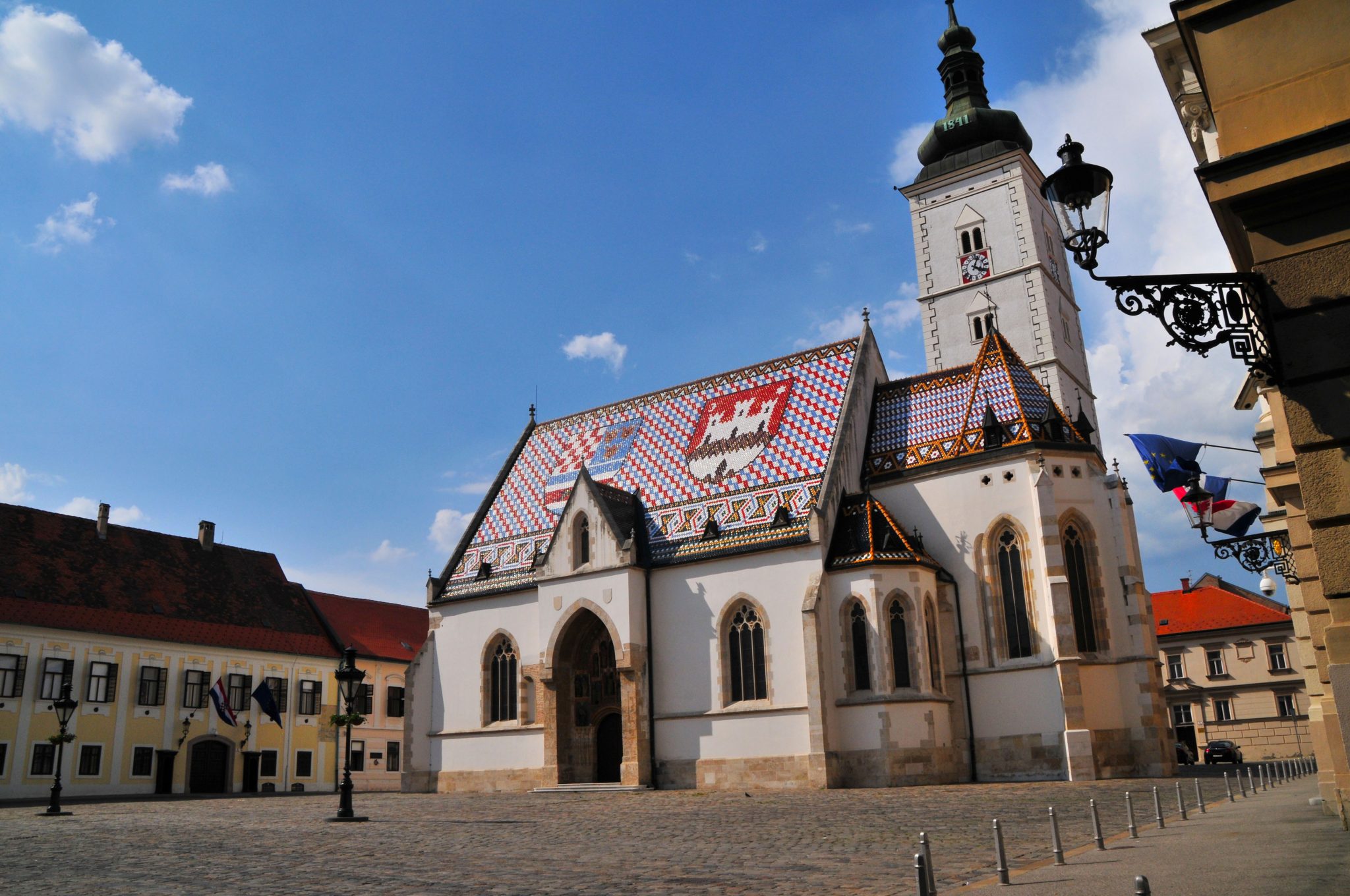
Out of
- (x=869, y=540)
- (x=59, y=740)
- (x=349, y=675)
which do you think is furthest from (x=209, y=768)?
(x=869, y=540)

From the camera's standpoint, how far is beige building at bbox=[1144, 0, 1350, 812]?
725 cm

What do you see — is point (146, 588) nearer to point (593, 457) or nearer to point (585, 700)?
point (593, 457)

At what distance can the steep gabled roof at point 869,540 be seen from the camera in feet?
98.8

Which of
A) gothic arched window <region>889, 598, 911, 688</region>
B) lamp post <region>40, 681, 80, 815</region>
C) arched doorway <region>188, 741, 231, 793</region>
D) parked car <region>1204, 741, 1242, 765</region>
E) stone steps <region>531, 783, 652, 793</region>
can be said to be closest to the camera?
lamp post <region>40, 681, 80, 815</region>

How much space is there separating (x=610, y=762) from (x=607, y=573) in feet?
21.8

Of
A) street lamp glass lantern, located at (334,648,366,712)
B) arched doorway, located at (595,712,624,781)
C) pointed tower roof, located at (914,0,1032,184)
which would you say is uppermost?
pointed tower roof, located at (914,0,1032,184)

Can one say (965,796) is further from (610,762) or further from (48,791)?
(48,791)

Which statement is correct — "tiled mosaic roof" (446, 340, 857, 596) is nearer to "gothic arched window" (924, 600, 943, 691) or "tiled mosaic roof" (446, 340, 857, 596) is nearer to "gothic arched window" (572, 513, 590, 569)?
"gothic arched window" (572, 513, 590, 569)

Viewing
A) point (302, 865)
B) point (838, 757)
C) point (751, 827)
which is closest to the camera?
point (302, 865)

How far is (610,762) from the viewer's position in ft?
115

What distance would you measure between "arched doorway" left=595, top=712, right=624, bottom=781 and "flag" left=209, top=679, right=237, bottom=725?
17.7 metres

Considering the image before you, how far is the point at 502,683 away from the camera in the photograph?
123 feet

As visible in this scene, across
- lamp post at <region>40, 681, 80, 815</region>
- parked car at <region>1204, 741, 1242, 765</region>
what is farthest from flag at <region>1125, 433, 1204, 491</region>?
parked car at <region>1204, 741, 1242, 765</region>

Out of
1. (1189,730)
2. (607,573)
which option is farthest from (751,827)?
(1189,730)
